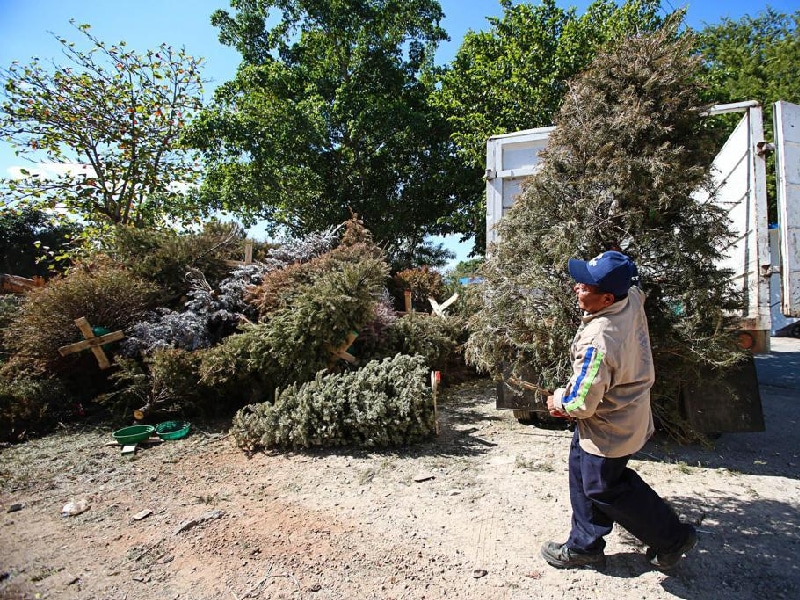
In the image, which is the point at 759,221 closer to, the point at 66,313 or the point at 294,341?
the point at 294,341

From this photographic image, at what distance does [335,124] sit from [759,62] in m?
14.4

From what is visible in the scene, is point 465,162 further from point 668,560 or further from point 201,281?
point 668,560

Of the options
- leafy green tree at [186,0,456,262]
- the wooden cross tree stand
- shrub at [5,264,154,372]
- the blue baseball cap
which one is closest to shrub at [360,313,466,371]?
the wooden cross tree stand

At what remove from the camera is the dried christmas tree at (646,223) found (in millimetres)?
3219

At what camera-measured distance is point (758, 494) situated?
326cm

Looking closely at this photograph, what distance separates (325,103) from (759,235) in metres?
12.0

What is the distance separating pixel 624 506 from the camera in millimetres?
2250

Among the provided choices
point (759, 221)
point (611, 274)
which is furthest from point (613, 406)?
point (759, 221)

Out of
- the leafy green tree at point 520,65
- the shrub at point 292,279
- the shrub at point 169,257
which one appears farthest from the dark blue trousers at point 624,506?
the leafy green tree at point 520,65

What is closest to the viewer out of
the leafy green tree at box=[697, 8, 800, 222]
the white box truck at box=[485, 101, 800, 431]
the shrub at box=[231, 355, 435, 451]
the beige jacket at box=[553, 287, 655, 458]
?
the beige jacket at box=[553, 287, 655, 458]

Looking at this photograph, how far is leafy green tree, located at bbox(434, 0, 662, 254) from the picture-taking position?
10.3 m

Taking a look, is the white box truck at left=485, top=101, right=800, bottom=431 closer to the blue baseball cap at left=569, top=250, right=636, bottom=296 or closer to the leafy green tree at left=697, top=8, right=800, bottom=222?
the blue baseball cap at left=569, top=250, right=636, bottom=296

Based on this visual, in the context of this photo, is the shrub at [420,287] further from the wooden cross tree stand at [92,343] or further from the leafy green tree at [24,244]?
the leafy green tree at [24,244]

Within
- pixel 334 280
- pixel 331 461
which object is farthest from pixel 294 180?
pixel 331 461
